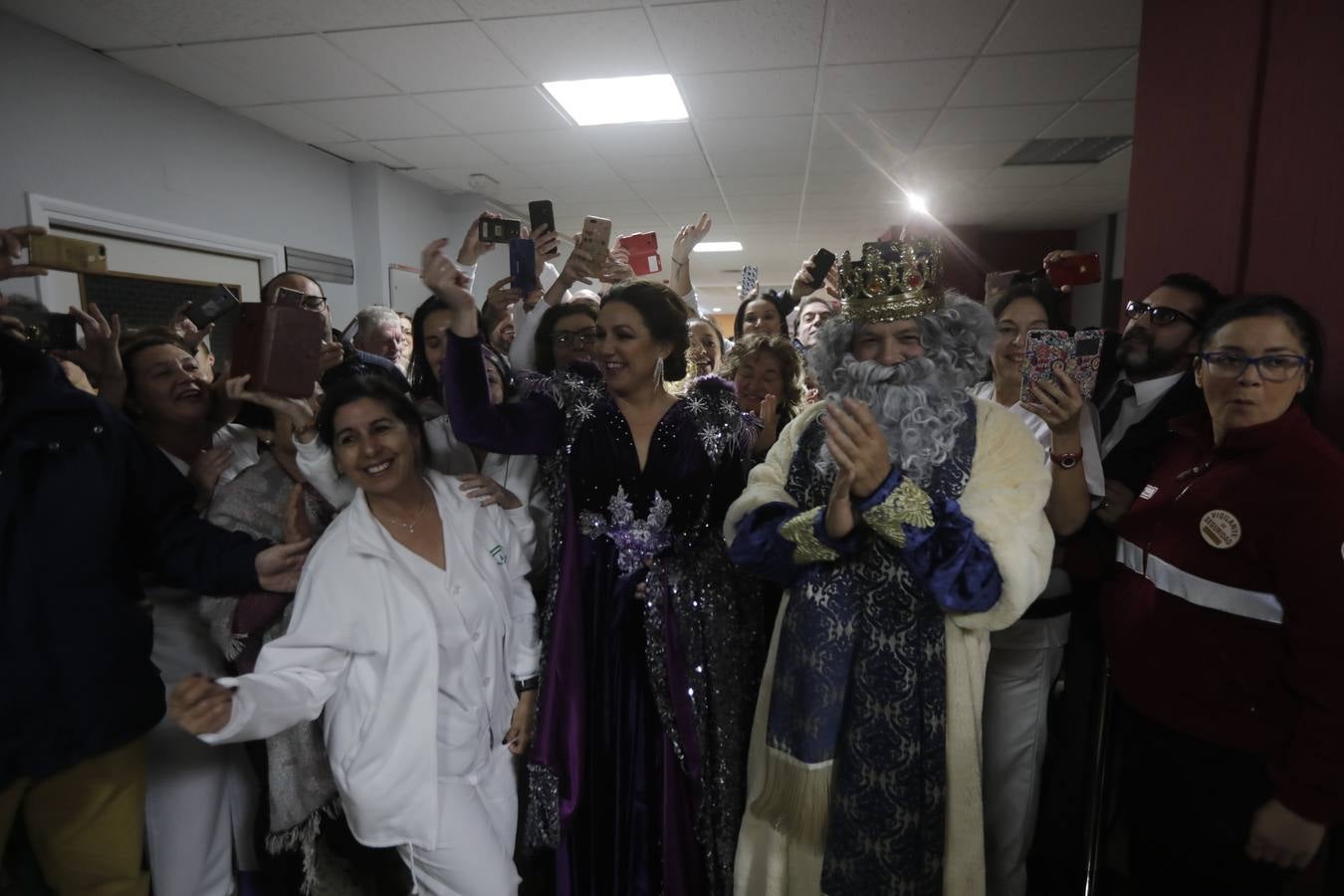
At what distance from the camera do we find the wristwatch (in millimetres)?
1442

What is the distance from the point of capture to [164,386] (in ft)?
6.12

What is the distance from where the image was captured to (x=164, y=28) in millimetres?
3109

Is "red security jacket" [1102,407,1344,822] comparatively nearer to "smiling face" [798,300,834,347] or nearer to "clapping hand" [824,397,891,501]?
"clapping hand" [824,397,891,501]

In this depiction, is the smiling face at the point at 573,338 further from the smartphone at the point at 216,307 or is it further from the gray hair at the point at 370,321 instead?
the gray hair at the point at 370,321

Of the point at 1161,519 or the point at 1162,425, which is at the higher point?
the point at 1162,425

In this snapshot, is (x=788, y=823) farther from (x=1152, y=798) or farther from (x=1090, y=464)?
(x=1090, y=464)

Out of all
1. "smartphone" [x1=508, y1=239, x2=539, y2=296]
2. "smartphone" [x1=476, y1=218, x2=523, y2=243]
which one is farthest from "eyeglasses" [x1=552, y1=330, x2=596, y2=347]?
"smartphone" [x1=476, y1=218, x2=523, y2=243]

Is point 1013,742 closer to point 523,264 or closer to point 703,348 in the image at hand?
point 523,264

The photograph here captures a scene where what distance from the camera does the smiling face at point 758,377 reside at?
252cm

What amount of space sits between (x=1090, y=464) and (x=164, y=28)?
4.16 metres

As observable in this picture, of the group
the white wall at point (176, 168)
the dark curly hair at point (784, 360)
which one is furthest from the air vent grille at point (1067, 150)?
the white wall at point (176, 168)

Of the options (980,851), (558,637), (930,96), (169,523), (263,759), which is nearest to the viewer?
(980,851)

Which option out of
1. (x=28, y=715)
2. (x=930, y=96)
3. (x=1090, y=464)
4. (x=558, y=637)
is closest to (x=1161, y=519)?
(x=1090, y=464)

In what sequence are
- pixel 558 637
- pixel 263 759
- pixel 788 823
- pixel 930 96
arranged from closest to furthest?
pixel 788 823
pixel 558 637
pixel 263 759
pixel 930 96
